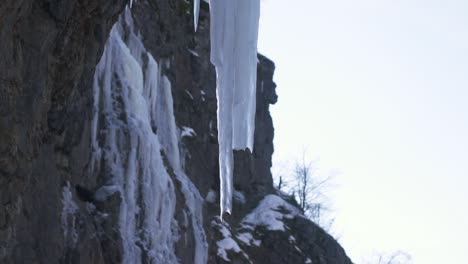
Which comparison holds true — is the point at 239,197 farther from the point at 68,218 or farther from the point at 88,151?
the point at 68,218

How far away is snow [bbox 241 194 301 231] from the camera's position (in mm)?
21289

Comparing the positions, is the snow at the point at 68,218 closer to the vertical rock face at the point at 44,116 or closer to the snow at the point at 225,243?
the vertical rock face at the point at 44,116

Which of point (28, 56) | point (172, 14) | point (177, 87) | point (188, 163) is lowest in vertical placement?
point (28, 56)

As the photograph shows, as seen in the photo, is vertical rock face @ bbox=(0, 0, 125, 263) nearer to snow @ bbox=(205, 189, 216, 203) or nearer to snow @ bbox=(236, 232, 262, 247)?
snow @ bbox=(205, 189, 216, 203)

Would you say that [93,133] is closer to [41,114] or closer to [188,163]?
[41,114]

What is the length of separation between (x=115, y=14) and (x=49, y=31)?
1465 millimetres

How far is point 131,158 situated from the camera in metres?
12.9

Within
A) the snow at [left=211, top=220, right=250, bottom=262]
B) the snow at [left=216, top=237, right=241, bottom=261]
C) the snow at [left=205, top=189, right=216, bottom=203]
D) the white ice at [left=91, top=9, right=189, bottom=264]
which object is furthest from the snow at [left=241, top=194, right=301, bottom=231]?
the white ice at [left=91, top=9, right=189, bottom=264]

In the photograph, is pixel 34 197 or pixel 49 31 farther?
pixel 34 197

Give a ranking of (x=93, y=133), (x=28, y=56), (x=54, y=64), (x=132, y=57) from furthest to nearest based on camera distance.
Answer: (x=132, y=57)
(x=93, y=133)
(x=54, y=64)
(x=28, y=56)

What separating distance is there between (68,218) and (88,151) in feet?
5.50

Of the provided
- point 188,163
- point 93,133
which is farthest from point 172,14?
point 93,133

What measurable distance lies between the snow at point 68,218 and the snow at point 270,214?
10.7 meters

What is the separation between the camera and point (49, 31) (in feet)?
28.7
